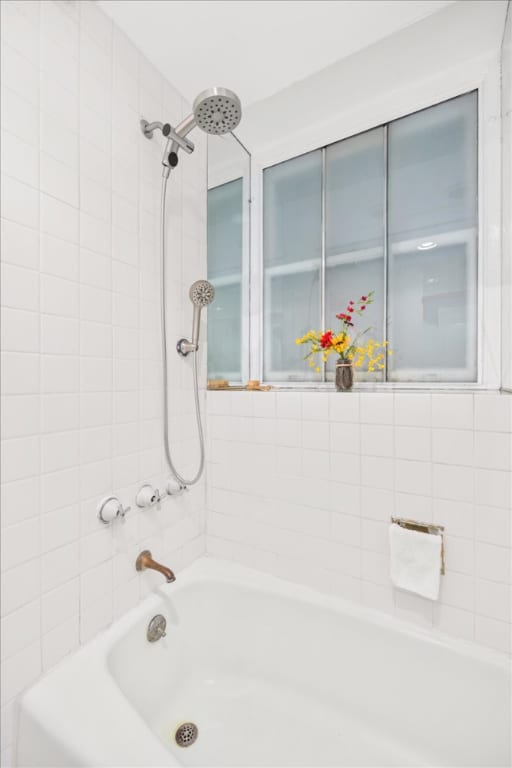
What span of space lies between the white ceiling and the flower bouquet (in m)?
0.91

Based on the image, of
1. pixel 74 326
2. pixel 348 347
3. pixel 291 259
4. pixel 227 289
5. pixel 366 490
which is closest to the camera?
pixel 74 326

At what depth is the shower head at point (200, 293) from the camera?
4.67ft

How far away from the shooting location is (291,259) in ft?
5.83

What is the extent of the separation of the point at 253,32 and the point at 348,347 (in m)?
1.17

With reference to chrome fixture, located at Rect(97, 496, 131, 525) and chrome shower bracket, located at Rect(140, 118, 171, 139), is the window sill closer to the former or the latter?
chrome fixture, located at Rect(97, 496, 131, 525)

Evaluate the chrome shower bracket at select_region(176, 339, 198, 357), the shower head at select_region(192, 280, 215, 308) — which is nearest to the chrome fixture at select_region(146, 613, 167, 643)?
the chrome shower bracket at select_region(176, 339, 198, 357)

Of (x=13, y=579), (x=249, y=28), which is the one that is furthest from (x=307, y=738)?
(x=249, y=28)

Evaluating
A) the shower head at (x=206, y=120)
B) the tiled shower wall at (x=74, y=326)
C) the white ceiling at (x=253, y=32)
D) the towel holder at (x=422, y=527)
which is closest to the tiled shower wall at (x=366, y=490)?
the towel holder at (x=422, y=527)

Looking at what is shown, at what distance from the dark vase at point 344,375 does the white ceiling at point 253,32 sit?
1153 mm

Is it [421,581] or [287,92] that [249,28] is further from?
[421,581]

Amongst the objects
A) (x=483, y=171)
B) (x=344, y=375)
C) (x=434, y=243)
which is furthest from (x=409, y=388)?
(x=483, y=171)

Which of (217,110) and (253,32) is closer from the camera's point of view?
(217,110)

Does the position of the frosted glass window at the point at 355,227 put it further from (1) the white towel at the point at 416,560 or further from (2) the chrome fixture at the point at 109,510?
(2) the chrome fixture at the point at 109,510

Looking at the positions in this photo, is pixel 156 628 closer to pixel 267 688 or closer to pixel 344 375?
pixel 267 688
